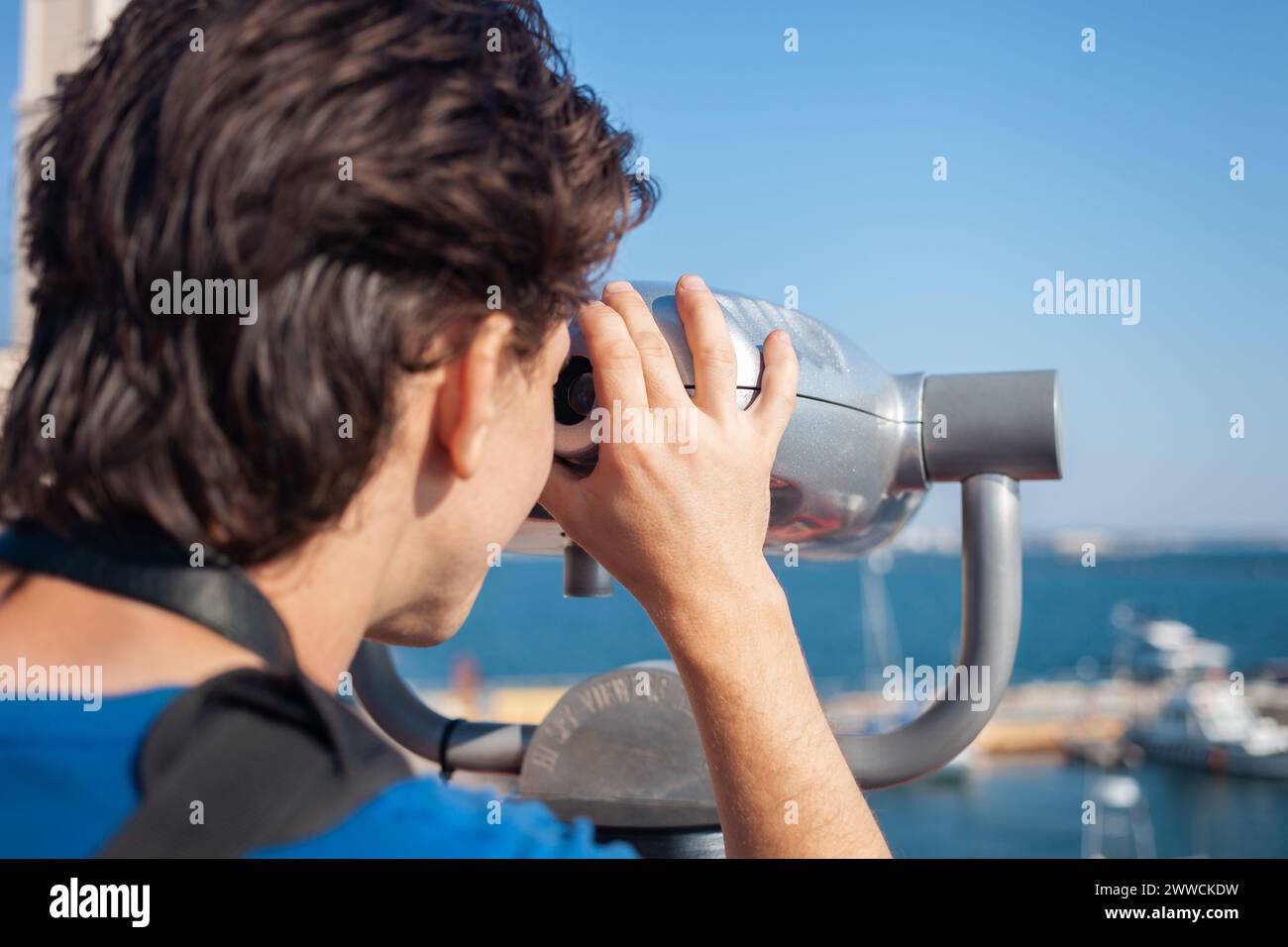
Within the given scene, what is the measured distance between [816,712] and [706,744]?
8 centimetres

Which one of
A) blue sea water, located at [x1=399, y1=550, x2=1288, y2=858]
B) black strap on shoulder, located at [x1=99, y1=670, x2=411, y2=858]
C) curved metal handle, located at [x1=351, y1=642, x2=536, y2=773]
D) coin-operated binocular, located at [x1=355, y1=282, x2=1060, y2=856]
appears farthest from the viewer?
blue sea water, located at [x1=399, y1=550, x2=1288, y2=858]

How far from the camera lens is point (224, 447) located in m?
0.53

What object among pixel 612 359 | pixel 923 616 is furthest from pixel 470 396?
pixel 923 616

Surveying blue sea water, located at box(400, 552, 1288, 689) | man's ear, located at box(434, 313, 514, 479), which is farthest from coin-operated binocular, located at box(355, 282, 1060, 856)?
blue sea water, located at box(400, 552, 1288, 689)

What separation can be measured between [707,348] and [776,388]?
7 centimetres

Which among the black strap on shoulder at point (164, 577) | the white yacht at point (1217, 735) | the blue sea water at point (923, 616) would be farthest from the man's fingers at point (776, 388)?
the blue sea water at point (923, 616)

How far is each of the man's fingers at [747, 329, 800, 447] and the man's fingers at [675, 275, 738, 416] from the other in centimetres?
3

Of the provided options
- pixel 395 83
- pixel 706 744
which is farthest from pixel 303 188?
pixel 706 744

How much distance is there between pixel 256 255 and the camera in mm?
523

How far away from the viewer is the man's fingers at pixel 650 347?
78cm

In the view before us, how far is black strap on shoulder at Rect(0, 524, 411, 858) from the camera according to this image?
44 cm

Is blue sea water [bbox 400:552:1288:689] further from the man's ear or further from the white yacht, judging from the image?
the man's ear
